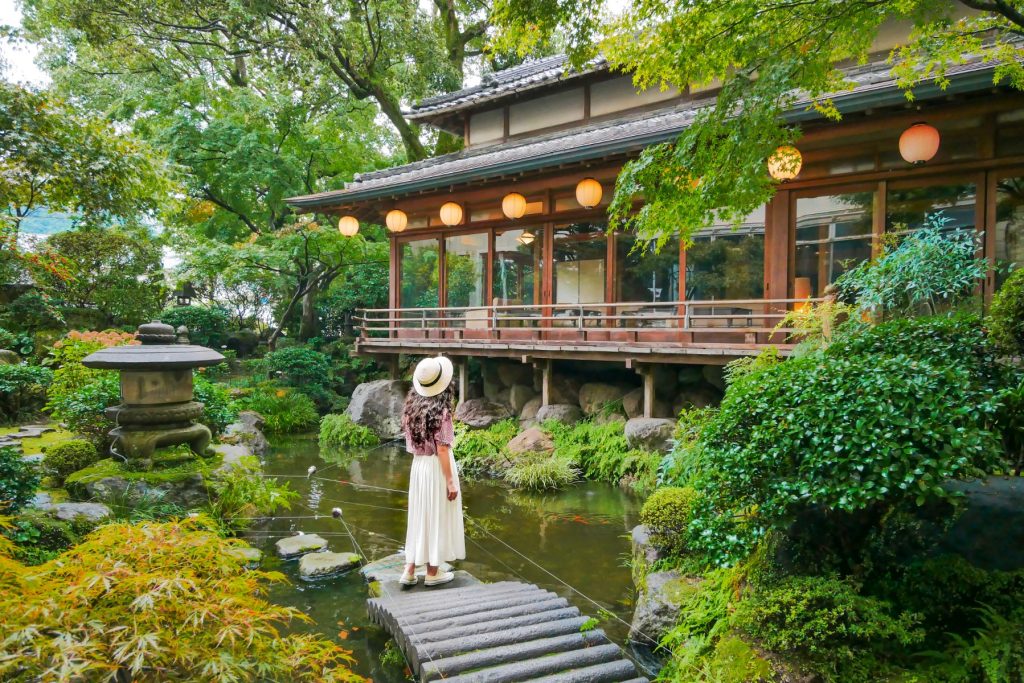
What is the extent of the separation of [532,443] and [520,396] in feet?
7.34

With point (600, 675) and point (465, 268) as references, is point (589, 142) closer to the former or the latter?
point (465, 268)

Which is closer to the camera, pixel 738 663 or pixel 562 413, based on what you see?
pixel 738 663

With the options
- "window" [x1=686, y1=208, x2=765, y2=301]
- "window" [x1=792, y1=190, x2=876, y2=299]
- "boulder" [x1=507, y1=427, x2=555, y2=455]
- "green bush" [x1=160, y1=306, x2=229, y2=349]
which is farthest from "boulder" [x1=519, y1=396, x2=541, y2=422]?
"green bush" [x1=160, y1=306, x2=229, y2=349]

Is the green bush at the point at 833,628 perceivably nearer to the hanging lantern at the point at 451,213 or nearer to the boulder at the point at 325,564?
the boulder at the point at 325,564

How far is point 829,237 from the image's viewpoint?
30.0 feet

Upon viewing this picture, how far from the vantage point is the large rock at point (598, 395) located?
11.4 metres

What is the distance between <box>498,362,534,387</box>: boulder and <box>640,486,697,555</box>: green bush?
321 inches

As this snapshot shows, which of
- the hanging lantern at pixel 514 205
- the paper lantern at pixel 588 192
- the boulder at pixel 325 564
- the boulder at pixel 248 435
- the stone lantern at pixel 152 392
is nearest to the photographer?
the boulder at pixel 325 564

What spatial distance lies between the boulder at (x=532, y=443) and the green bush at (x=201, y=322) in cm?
1317

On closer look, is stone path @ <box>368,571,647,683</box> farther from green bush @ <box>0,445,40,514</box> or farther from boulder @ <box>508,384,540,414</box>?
boulder @ <box>508,384,540,414</box>

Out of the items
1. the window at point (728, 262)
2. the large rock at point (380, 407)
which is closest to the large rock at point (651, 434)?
the window at point (728, 262)

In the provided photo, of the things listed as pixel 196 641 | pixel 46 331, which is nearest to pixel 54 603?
pixel 196 641

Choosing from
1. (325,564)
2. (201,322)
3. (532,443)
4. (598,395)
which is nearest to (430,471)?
(325,564)

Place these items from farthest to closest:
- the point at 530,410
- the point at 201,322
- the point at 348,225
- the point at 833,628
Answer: the point at 201,322 < the point at 348,225 < the point at 530,410 < the point at 833,628
